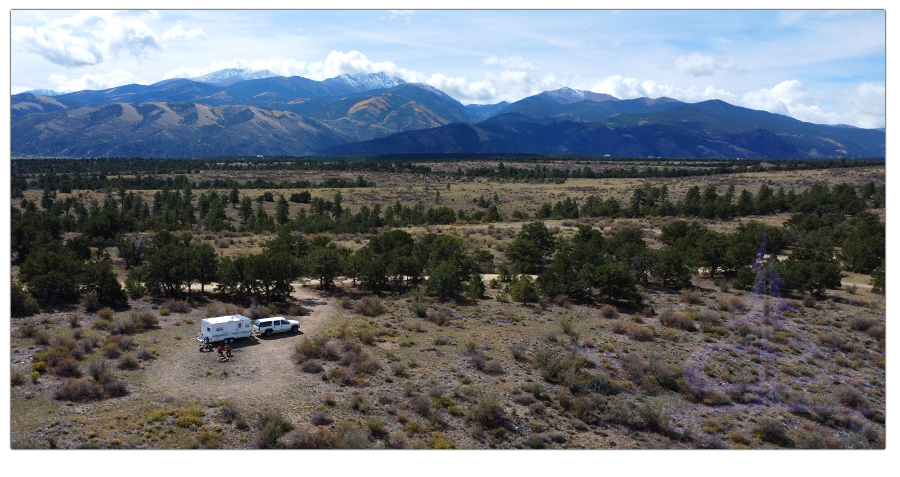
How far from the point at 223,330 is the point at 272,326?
2736mm

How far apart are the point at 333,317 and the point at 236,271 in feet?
27.1

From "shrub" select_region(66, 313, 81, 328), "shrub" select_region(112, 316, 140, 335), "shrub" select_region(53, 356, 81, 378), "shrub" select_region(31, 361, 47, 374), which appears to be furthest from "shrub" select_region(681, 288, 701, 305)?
"shrub" select_region(66, 313, 81, 328)

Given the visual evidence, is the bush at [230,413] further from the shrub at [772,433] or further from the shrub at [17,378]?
the shrub at [772,433]

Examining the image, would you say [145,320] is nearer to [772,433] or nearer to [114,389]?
[114,389]

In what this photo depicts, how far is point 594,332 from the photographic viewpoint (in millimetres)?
30578

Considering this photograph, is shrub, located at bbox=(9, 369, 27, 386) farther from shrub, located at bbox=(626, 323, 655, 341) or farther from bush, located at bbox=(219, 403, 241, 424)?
shrub, located at bbox=(626, 323, 655, 341)

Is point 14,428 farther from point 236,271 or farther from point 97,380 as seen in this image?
point 236,271

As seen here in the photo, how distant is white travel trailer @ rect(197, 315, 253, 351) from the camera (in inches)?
1031

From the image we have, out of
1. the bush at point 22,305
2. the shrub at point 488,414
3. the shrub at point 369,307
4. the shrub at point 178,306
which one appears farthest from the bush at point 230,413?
the bush at point 22,305

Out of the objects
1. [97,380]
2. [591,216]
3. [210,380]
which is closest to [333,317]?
[210,380]

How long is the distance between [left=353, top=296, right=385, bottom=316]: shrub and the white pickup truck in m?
5.28

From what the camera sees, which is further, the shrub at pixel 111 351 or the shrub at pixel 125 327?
the shrub at pixel 125 327

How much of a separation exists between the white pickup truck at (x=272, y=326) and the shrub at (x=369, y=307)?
528 centimetres

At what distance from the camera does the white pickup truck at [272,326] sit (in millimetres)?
28438
